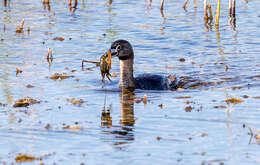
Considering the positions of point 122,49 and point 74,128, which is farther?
point 122,49

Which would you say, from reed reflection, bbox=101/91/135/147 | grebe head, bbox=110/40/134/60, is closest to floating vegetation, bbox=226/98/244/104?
reed reflection, bbox=101/91/135/147

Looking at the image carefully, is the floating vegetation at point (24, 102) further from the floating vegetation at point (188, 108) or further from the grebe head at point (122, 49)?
the floating vegetation at point (188, 108)

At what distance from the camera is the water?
32.6 feet

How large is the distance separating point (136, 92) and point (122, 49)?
110 cm

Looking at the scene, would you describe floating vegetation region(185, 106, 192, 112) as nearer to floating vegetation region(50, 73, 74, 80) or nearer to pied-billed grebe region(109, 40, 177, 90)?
pied-billed grebe region(109, 40, 177, 90)

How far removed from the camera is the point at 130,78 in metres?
15.5

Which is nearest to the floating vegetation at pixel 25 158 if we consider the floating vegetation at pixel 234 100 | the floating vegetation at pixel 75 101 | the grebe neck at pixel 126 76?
the floating vegetation at pixel 75 101

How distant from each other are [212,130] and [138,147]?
1522mm

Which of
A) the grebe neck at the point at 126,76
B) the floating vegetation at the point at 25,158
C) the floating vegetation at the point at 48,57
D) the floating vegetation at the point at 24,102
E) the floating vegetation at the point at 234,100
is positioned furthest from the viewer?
the floating vegetation at the point at 48,57

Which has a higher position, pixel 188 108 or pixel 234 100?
pixel 234 100

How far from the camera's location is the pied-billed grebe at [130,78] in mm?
15227

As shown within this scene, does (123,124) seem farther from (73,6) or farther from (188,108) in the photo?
(73,6)

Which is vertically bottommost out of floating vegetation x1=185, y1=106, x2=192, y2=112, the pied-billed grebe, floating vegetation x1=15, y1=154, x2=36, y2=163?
floating vegetation x1=15, y1=154, x2=36, y2=163

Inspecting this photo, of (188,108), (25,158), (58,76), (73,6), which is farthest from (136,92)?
(73,6)
